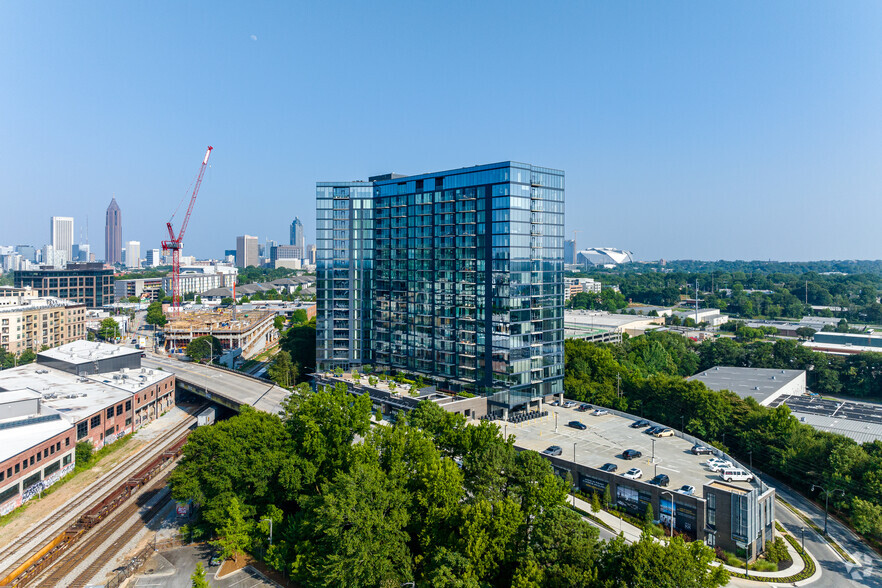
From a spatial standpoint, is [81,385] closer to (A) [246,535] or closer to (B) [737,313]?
(A) [246,535]

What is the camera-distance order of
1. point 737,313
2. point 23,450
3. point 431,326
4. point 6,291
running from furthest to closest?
point 737,313 < point 6,291 < point 431,326 < point 23,450

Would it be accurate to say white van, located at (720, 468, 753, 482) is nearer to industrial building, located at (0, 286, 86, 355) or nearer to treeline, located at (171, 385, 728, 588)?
treeline, located at (171, 385, 728, 588)

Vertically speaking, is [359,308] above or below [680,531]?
above

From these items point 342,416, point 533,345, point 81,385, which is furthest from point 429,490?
point 81,385

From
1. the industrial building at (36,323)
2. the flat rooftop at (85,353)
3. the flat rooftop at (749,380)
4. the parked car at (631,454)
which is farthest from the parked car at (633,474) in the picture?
the industrial building at (36,323)

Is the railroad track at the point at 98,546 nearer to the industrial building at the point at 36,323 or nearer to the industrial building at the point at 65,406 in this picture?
the industrial building at the point at 65,406

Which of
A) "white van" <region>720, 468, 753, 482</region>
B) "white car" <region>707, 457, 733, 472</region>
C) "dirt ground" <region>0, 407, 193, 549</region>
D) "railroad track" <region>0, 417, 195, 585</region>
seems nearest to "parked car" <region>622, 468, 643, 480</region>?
"white car" <region>707, 457, 733, 472</region>
